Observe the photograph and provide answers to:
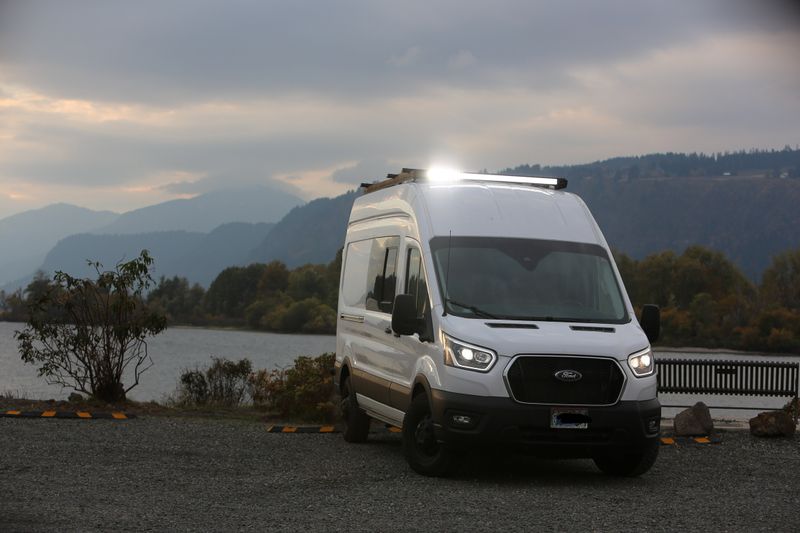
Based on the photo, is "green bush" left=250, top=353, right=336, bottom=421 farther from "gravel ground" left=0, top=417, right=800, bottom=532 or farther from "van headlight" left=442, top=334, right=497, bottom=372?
"van headlight" left=442, top=334, right=497, bottom=372

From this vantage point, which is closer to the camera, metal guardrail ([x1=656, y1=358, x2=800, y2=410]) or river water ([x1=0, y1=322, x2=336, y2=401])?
metal guardrail ([x1=656, y1=358, x2=800, y2=410])

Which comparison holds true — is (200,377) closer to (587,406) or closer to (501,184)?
(501,184)

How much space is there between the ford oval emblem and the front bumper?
24cm

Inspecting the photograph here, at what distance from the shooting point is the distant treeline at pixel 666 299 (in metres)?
84.2

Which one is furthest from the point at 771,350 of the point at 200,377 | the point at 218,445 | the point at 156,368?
the point at 218,445

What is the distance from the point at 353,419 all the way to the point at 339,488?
3673mm

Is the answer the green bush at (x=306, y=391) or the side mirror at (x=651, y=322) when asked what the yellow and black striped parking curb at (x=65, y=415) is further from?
the side mirror at (x=651, y=322)

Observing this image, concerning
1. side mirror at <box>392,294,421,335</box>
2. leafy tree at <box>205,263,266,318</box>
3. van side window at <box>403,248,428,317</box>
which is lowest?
leafy tree at <box>205,263,266,318</box>

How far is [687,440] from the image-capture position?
14.0 m

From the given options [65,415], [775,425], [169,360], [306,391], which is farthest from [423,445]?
[169,360]

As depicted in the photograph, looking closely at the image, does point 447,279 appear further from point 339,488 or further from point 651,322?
point 339,488

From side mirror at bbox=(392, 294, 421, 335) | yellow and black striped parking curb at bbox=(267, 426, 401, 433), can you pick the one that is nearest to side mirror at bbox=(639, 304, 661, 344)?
side mirror at bbox=(392, 294, 421, 335)

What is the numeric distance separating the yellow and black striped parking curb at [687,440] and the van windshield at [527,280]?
3.64m

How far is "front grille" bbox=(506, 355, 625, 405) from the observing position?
9.70 m
